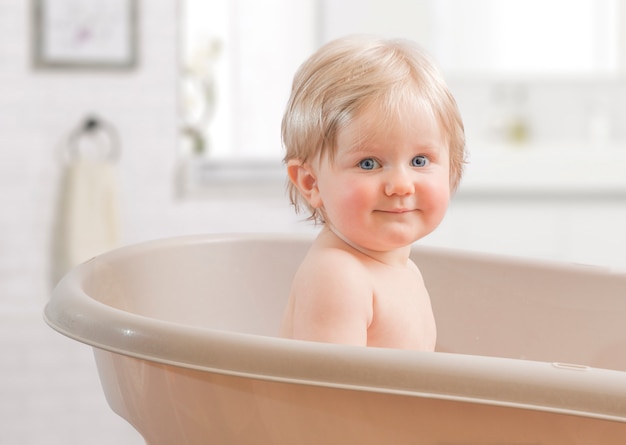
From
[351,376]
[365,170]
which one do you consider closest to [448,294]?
[365,170]

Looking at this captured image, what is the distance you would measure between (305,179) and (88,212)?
1.70 metres

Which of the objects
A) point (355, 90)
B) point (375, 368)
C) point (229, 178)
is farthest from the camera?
point (229, 178)

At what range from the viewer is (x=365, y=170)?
1.07 meters

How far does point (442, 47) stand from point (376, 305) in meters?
2.49

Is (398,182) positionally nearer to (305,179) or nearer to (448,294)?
(305,179)

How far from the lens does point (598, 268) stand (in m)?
1.29

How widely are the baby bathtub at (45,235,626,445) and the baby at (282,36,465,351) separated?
7.8 inches

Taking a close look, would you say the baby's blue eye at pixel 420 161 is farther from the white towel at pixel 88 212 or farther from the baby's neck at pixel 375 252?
the white towel at pixel 88 212

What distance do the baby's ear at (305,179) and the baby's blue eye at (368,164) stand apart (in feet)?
0.25

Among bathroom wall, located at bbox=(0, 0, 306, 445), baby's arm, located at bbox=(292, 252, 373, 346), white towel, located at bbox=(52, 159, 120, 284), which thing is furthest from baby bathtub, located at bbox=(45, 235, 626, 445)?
bathroom wall, located at bbox=(0, 0, 306, 445)

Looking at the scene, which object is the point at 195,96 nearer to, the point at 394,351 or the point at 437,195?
the point at 437,195

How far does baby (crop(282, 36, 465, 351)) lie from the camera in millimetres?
1046

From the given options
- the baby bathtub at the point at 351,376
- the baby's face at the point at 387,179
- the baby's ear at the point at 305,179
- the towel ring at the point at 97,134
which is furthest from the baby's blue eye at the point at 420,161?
the towel ring at the point at 97,134

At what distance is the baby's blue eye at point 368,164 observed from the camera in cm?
A: 107
